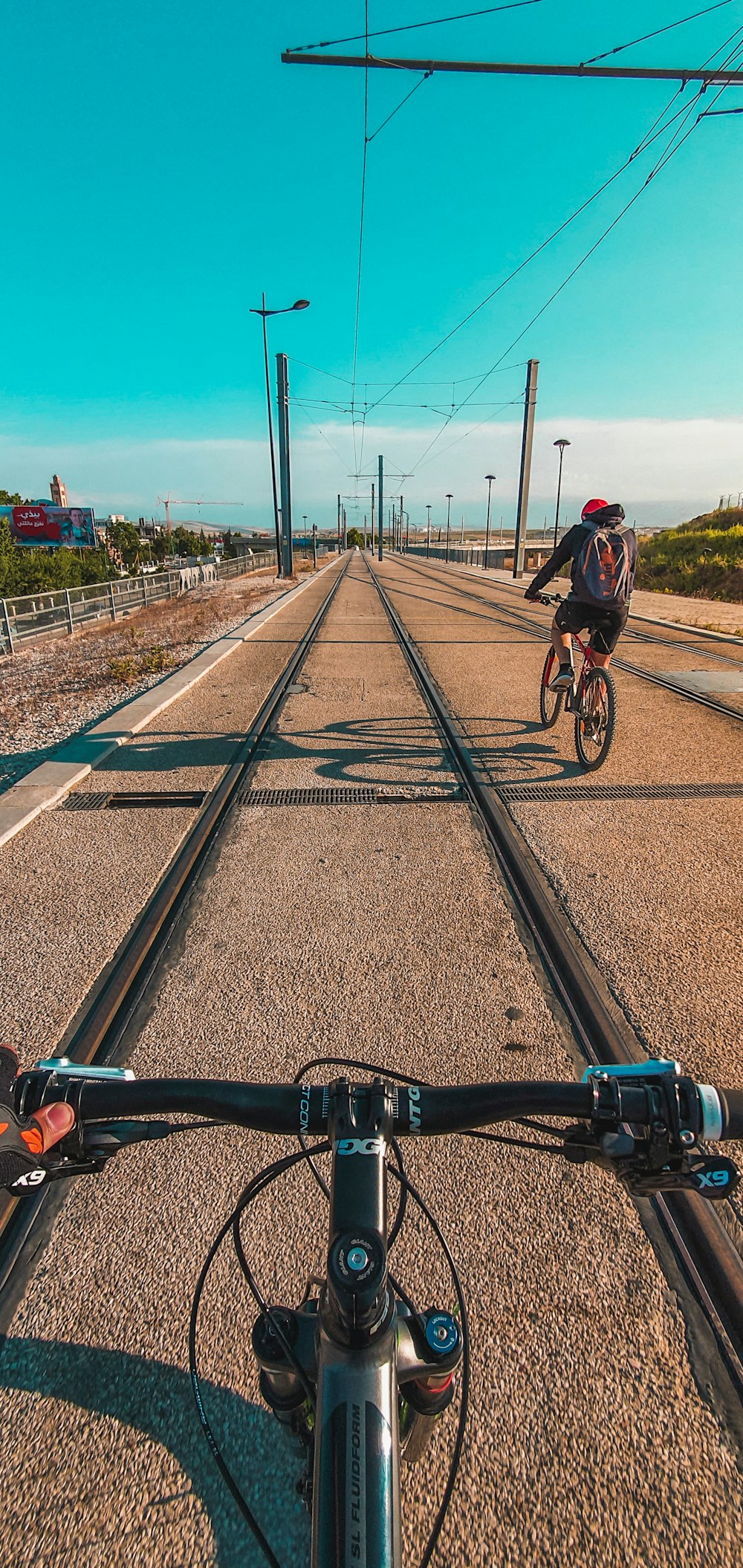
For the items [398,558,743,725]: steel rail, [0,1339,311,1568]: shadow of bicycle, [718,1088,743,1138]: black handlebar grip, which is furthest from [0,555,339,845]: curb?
[398,558,743,725]: steel rail

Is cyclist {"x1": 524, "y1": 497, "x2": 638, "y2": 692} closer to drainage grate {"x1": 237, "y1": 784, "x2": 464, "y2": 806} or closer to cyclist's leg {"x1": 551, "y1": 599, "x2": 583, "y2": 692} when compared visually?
cyclist's leg {"x1": 551, "y1": 599, "x2": 583, "y2": 692}

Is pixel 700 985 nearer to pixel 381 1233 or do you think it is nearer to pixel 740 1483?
pixel 740 1483

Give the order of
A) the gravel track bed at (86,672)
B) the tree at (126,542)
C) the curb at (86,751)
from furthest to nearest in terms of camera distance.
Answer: the tree at (126,542)
the gravel track bed at (86,672)
the curb at (86,751)

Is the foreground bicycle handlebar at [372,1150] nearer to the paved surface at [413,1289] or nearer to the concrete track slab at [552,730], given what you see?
the paved surface at [413,1289]

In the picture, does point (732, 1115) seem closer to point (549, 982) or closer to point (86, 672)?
Answer: point (549, 982)

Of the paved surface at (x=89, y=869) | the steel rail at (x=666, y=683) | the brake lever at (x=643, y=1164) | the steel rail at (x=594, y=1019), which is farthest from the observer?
the steel rail at (x=666, y=683)

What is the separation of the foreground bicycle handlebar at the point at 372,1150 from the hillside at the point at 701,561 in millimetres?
23388

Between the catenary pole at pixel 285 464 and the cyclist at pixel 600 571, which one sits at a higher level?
the catenary pole at pixel 285 464

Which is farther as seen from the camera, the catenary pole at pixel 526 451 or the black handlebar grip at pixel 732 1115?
the catenary pole at pixel 526 451

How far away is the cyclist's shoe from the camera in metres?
5.76

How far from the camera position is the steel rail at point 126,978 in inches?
74.3

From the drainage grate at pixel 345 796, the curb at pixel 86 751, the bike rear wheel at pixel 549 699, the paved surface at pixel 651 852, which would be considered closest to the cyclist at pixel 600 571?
the bike rear wheel at pixel 549 699

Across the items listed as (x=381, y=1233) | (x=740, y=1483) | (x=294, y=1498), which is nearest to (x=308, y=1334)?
(x=381, y=1233)

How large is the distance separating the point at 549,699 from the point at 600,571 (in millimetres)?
1821
